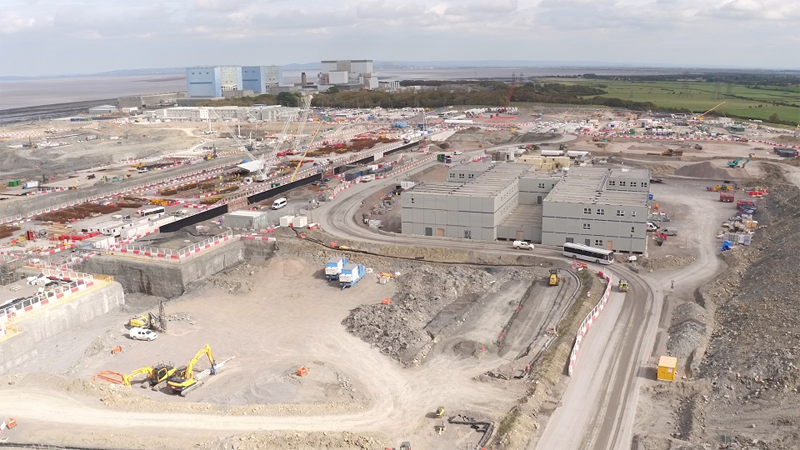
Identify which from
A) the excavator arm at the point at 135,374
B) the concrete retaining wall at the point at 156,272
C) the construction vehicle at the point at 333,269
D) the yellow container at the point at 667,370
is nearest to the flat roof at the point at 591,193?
the construction vehicle at the point at 333,269

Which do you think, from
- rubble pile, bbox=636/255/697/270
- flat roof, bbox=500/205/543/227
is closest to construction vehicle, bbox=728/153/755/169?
flat roof, bbox=500/205/543/227

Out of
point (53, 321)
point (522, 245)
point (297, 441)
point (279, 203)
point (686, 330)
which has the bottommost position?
point (297, 441)

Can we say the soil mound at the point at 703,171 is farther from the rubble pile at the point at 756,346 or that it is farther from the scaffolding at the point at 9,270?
the scaffolding at the point at 9,270

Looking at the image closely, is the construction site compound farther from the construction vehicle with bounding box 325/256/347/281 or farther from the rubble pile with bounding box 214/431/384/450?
the construction vehicle with bounding box 325/256/347/281

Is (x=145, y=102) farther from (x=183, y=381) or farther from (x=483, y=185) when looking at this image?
(x=183, y=381)

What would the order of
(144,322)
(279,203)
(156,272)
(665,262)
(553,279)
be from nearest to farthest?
(144,322) → (553,279) → (156,272) → (665,262) → (279,203)

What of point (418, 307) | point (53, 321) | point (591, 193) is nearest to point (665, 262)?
point (591, 193)

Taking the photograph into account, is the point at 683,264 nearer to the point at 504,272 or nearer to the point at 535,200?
the point at 504,272
